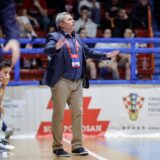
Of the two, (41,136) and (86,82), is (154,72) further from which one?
(86,82)

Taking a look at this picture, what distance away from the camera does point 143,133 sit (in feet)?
38.1

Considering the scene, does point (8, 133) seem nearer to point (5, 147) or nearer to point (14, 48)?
point (5, 147)

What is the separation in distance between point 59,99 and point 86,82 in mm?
519

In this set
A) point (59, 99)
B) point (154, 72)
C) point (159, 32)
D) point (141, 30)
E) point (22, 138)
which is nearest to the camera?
point (59, 99)

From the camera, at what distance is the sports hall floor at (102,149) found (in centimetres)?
835

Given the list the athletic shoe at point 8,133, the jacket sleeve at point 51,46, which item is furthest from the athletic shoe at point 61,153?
the athletic shoe at point 8,133

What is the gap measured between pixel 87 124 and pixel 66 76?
10.6 feet

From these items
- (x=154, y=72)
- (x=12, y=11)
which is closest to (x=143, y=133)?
(x=154, y=72)

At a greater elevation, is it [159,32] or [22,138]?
[159,32]

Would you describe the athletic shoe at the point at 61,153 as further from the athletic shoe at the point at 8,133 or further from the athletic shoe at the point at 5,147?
the athletic shoe at the point at 8,133

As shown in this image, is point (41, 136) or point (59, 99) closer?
point (59, 99)

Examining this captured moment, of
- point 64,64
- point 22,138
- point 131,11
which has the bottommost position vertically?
point 22,138

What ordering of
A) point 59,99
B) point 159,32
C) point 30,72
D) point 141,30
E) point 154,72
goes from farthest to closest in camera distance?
point 159,32 < point 141,30 < point 154,72 < point 30,72 < point 59,99

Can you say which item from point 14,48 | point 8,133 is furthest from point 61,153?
point 14,48
